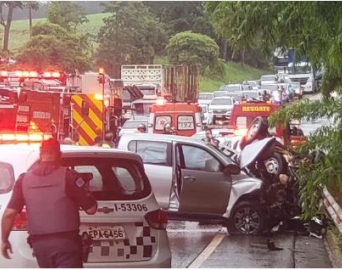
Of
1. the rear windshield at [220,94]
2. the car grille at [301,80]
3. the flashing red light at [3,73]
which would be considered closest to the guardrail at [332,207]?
the flashing red light at [3,73]

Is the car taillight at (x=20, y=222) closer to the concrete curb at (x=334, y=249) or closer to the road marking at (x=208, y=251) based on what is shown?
the road marking at (x=208, y=251)

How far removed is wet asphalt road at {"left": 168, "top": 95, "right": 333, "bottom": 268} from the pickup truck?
1.00ft

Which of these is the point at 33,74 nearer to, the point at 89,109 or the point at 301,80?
the point at 89,109

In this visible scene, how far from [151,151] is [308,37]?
5624 mm

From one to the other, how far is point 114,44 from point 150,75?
92.3 inches

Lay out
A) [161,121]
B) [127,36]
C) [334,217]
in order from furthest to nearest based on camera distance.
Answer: [127,36], [161,121], [334,217]

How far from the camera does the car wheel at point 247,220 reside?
1294cm

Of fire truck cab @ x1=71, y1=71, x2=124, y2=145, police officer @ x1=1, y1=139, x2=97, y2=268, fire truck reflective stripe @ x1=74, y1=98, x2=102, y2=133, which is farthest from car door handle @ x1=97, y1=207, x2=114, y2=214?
→ fire truck reflective stripe @ x1=74, y1=98, x2=102, y2=133

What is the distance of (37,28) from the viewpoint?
20438mm

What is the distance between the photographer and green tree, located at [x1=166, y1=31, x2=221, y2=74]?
24859 mm

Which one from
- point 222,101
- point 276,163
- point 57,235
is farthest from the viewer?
point 222,101

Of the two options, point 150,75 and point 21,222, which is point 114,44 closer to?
point 150,75

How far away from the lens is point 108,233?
23.5 feet

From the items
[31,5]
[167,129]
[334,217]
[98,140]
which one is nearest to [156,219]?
[334,217]
